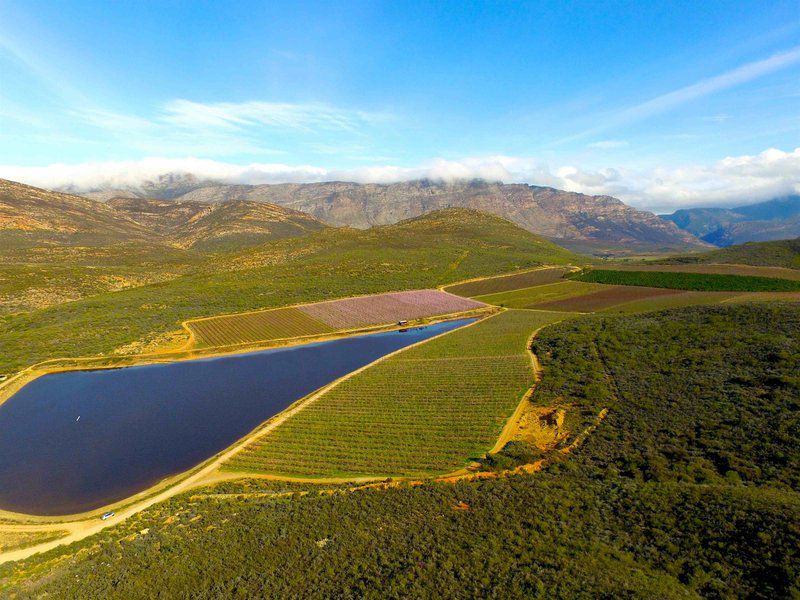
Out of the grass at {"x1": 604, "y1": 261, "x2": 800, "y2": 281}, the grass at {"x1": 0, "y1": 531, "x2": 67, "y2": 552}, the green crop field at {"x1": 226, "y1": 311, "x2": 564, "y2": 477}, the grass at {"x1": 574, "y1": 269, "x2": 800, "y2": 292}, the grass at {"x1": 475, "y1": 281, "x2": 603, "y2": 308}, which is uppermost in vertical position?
the grass at {"x1": 604, "y1": 261, "x2": 800, "y2": 281}

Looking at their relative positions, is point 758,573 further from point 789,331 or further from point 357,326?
point 357,326

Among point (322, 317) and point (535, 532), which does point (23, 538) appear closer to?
point (535, 532)

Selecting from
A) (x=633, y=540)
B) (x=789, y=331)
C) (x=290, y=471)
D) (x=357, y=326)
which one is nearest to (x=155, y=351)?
(x=357, y=326)

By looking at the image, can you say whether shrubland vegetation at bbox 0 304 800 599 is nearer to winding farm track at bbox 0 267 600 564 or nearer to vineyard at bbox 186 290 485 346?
winding farm track at bbox 0 267 600 564

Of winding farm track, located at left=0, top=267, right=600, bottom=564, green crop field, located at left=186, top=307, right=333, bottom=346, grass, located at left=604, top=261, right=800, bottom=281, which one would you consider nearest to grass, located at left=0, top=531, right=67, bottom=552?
winding farm track, located at left=0, top=267, right=600, bottom=564

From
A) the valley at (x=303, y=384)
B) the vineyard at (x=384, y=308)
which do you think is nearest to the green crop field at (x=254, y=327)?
the valley at (x=303, y=384)

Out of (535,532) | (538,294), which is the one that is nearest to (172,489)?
(535,532)
